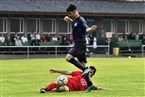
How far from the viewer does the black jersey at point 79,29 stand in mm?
14008

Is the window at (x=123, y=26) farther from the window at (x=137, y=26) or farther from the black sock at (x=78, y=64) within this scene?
the black sock at (x=78, y=64)

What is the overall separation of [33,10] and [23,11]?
4.18 ft

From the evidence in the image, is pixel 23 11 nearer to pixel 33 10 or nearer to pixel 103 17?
pixel 33 10

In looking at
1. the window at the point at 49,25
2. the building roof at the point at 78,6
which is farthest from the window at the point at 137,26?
the window at the point at 49,25

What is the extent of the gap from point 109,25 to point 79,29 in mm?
47639

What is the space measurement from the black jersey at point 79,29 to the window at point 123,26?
48482 millimetres

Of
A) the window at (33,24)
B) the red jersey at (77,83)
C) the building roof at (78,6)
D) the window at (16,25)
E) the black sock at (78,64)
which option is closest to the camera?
the black sock at (78,64)

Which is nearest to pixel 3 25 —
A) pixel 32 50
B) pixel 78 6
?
pixel 32 50

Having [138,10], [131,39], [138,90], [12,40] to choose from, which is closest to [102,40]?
[131,39]

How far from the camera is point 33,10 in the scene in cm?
5484

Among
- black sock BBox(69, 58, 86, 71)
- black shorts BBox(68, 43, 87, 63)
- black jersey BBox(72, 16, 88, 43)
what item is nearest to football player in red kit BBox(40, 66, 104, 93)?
black sock BBox(69, 58, 86, 71)

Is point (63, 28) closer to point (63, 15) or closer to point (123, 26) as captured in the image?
point (63, 15)

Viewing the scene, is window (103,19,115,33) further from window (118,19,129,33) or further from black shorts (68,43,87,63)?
black shorts (68,43,87,63)

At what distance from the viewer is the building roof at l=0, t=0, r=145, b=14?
181 feet
